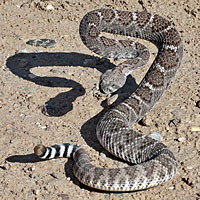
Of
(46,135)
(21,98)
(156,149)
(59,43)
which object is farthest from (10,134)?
(59,43)

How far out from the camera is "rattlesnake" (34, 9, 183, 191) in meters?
5.94

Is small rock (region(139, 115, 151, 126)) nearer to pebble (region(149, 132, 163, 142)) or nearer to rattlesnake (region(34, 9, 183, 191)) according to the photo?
rattlesnake (region(34, 9, 183, 191))

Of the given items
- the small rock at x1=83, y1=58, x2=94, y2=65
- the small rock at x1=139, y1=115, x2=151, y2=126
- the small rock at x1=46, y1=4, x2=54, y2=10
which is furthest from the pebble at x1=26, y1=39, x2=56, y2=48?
the small rock at x1=139, y1=115, x2=151, y2=126

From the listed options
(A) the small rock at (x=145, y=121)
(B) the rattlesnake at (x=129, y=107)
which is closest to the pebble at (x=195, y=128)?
(A) the small rock at (x=145, y=121)

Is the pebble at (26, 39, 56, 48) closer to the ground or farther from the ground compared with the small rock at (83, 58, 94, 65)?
closer to the ground

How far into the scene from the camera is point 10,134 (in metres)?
7.05

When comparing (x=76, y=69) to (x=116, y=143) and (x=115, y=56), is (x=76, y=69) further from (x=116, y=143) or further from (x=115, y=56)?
(x=116, y=143)

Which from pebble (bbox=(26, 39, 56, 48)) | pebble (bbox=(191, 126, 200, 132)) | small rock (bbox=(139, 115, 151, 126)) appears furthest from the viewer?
pebble (bbox=(26, 39, 56, 48))

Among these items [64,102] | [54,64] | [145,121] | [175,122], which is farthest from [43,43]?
[175,122]

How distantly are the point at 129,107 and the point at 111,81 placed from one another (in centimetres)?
50

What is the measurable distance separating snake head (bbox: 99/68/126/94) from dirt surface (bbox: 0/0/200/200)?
525 mm

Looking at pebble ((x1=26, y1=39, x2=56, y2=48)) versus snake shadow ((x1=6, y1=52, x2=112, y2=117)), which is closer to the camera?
snake shadow ((x1=6, y1=52, x2=112, y2=117))

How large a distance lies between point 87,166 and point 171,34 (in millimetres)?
3393

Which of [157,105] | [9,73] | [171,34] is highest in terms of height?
[171,34]
